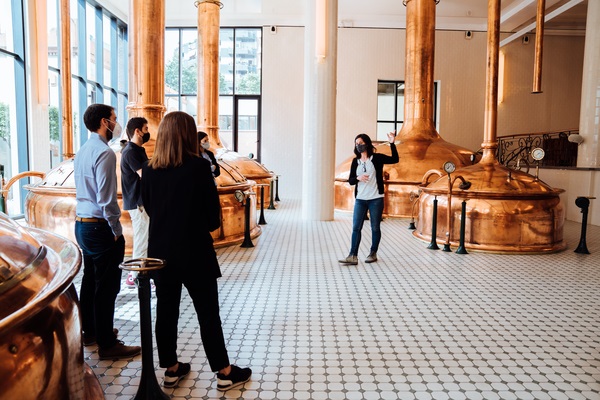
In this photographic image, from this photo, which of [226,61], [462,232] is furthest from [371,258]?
[226,61]

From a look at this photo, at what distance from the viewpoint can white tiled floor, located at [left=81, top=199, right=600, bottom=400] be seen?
2373 mm

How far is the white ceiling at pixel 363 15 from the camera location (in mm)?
13594

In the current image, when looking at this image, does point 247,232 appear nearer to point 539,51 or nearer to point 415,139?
point 539,51

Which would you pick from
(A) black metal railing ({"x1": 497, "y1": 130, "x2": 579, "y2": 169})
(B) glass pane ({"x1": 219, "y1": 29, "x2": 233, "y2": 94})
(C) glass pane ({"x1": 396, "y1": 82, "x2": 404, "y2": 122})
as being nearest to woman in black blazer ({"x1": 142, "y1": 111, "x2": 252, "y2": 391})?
(A) black metal railing ({"x1": 497, "y1": 130, "x2": 579, "y2": 169})

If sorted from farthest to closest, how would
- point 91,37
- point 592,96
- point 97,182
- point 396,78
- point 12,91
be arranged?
1. point 396,78
2. point 91,37
3. point 592,96
4. point 12,91
5. point 97,182

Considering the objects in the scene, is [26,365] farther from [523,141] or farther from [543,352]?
[523,141]

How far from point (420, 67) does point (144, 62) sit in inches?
234

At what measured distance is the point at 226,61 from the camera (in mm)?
14508

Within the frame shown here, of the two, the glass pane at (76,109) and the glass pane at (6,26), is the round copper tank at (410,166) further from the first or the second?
the glass pane at (76,109)

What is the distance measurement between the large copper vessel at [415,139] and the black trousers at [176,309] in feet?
23.2

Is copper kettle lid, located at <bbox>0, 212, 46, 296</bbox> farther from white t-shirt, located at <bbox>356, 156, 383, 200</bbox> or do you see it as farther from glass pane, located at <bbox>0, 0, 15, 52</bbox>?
glass pane, located at <bbox>0, 0, 15, 52</bbox>

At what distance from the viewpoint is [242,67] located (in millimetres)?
14508

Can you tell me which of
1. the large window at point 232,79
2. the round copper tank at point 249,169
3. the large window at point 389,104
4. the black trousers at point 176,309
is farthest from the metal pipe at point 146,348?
the large window at point 389,104

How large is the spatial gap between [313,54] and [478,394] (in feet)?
23.5
